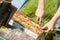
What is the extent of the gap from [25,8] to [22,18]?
184 mm

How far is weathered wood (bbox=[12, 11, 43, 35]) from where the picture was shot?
5.00 ft

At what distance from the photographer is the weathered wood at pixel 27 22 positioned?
152cm

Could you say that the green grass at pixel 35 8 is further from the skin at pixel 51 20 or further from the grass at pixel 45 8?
the skin at pixel 51 20

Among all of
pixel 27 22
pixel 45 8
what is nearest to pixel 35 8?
pixel 45 8

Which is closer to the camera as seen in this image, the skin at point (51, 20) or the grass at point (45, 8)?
the skin at point (51, 20)

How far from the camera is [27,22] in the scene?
1.59m

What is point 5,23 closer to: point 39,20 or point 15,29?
point 15,29

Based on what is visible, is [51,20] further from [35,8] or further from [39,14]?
[35,8]

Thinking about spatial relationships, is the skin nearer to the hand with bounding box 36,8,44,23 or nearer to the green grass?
the hand with bounding box 36,8,44,23

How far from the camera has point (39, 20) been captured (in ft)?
5.33

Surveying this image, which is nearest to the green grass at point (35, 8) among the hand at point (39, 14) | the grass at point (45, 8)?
the grass at point (45, 8)

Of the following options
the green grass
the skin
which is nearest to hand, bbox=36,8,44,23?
the skin

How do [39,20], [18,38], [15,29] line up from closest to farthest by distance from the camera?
[18,38] < [15,29] < [39,20]

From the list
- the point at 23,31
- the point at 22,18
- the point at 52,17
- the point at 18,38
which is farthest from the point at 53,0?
the point at 18,38
